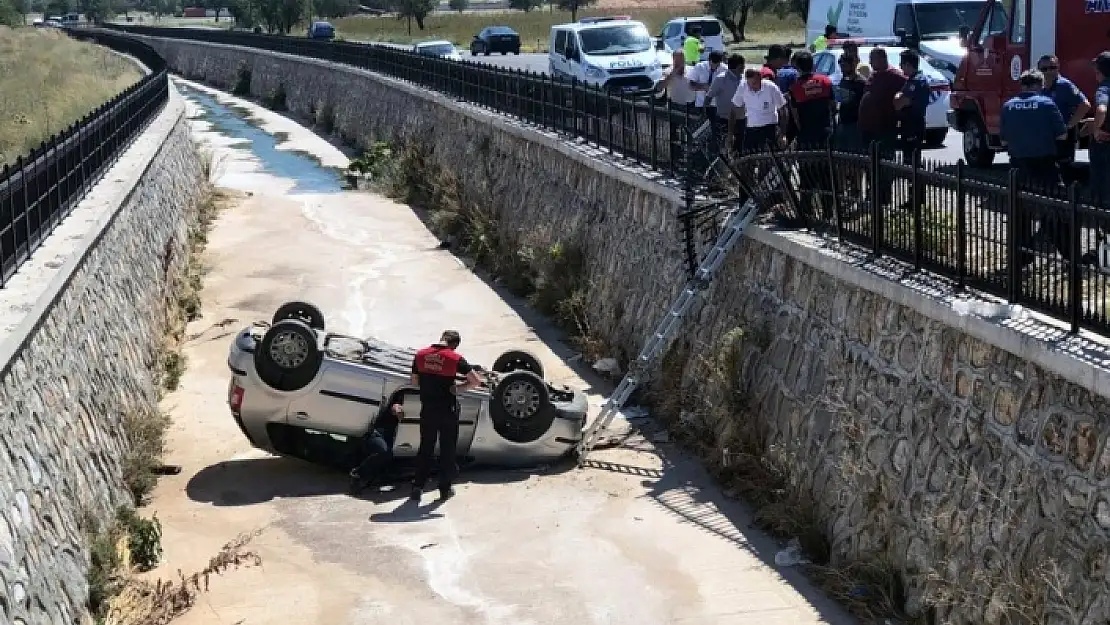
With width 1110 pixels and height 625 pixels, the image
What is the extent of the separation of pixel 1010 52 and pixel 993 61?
301 millimetres

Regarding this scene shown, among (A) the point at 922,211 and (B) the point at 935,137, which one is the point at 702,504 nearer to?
(A) the point at 922,211

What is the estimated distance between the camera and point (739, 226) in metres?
14.5

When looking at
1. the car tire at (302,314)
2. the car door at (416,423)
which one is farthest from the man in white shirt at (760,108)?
the car tire at (302,314)

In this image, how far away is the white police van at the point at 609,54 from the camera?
31.7 m

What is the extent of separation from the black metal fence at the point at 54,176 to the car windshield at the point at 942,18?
45.4 ft

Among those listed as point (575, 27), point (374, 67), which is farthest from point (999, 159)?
point (374, 67)

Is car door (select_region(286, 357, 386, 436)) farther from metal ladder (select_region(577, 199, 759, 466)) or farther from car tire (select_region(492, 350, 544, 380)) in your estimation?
metal ladder (select_region(577, 199, 759, 466))

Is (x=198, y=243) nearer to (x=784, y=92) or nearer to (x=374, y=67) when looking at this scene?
(x=784, y=92)

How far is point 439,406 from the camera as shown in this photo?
43.3 feet

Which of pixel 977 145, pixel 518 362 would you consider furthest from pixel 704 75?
pixel 518 362

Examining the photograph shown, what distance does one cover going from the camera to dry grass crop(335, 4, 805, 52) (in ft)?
251

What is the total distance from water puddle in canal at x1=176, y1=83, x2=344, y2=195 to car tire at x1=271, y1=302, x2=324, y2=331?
20.0m

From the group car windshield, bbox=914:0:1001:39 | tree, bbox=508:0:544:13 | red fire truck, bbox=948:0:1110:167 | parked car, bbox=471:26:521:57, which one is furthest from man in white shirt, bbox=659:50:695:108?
tree, bbox=508:0:544:13

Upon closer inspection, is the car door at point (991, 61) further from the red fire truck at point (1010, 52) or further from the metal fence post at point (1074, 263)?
the metal fence post at point (1074, 263)
